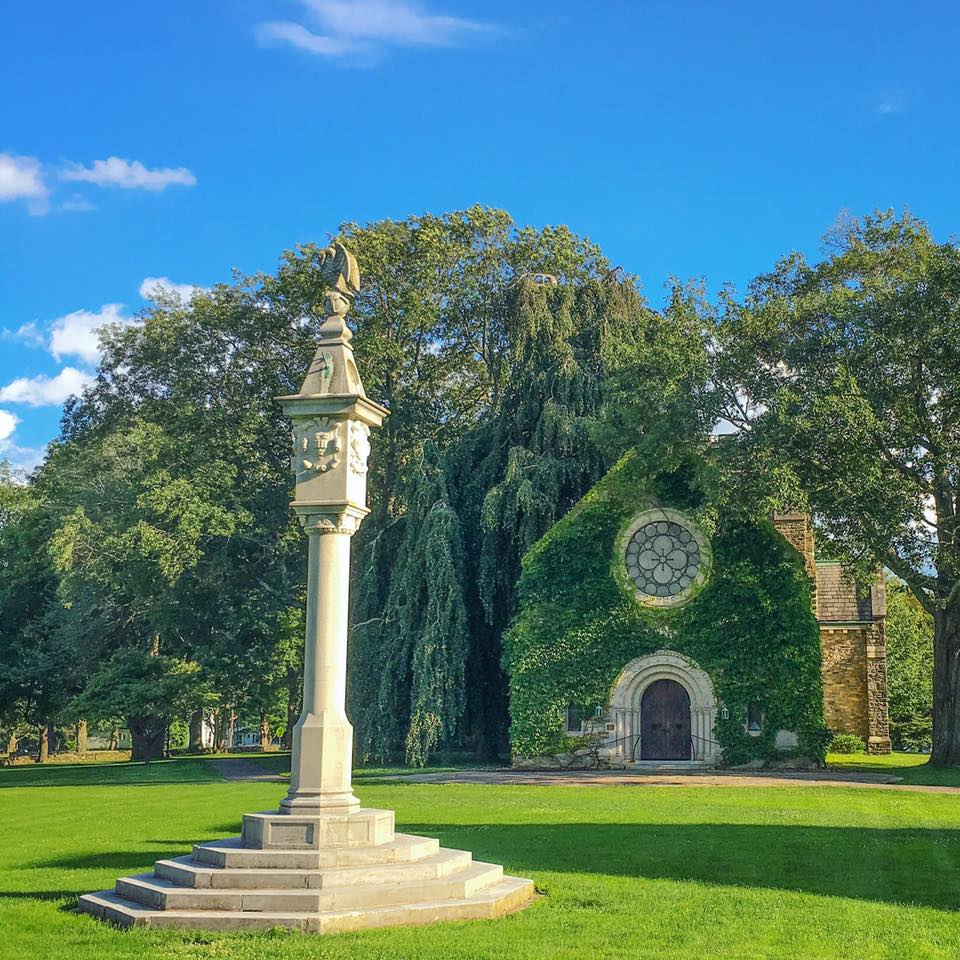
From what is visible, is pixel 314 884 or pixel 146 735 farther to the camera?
pixel 146 735

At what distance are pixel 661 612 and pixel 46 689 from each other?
74.2ft

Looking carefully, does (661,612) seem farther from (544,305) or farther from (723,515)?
(544,305)

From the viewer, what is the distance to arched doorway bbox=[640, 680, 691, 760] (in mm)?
29094

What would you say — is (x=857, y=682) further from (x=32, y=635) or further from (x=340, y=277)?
(x=340, y=277)

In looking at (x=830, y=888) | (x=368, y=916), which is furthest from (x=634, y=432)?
(x=368, y=916)

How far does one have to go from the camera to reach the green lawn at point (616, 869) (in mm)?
8023

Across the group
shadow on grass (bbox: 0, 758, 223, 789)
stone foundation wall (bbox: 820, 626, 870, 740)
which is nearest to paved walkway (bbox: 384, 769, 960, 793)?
shadow on grass (bbox: 0, 758, 223, 789)

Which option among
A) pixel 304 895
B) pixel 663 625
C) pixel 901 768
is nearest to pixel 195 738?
pixel 663 625

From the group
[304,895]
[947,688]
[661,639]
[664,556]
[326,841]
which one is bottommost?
[304,895]

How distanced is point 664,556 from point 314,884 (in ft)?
71.1

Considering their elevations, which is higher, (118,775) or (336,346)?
(336,346)

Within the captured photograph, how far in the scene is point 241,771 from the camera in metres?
32.4

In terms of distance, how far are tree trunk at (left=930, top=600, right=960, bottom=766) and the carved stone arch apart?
18.0ft

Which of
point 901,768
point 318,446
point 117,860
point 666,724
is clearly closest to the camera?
point 318,446
